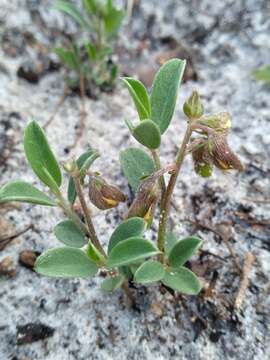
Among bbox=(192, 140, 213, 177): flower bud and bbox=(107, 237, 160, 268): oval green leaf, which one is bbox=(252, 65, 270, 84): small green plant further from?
bbox=(107, 237, 160, 268): oval green leaf

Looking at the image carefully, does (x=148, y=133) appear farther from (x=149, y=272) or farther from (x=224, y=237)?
(x=224, y=237)

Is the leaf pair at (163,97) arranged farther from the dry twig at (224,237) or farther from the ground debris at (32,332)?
the ground debris at (32,332)

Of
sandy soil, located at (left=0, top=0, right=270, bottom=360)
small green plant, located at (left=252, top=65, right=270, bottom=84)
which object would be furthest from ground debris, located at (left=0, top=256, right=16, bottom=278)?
small green plant, located at (left=252, top=65, right=270, bottom=84)

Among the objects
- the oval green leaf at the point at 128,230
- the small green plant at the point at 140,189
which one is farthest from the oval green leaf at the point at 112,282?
the oval green leaf at the point at 128,230

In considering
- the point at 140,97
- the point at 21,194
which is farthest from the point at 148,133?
the point at 21,194

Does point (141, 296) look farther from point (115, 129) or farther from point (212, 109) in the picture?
point (212, 109)
